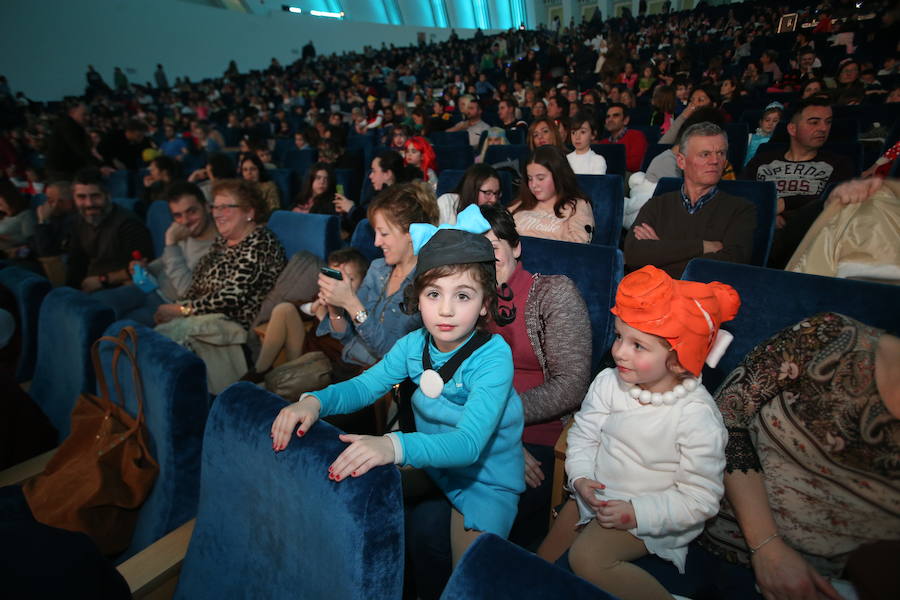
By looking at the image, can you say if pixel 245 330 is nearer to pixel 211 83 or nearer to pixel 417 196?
pixel 417 196

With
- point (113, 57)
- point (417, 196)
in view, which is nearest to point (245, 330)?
point (417, 196)

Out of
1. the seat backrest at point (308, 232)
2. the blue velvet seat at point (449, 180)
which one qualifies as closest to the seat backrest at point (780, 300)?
the seat backrest at point (308, 232)

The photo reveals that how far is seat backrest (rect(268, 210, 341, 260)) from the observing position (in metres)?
2.77

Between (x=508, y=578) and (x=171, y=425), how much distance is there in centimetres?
105

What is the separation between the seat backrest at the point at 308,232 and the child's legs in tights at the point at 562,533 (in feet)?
6.52

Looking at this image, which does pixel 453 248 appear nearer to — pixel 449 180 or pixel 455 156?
pixel 449 180

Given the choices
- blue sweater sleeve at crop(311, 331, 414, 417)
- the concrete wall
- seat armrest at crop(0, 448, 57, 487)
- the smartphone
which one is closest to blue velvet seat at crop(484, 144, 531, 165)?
the smartphone

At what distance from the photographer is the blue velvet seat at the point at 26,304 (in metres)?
2.08

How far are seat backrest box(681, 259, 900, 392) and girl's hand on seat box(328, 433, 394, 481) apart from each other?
1.15 meters

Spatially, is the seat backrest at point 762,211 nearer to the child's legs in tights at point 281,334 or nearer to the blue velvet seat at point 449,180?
the blue velvet seat at point 449,180

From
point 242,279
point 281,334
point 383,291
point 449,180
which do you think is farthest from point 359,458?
point 449,180

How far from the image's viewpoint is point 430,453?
37.8 inches

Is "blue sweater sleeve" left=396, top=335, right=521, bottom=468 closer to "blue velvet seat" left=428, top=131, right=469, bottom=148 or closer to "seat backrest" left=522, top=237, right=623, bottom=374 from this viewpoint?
"seat backrest" left=522, top=237, right=623, bottom=374

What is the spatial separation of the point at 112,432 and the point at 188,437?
0.30m
